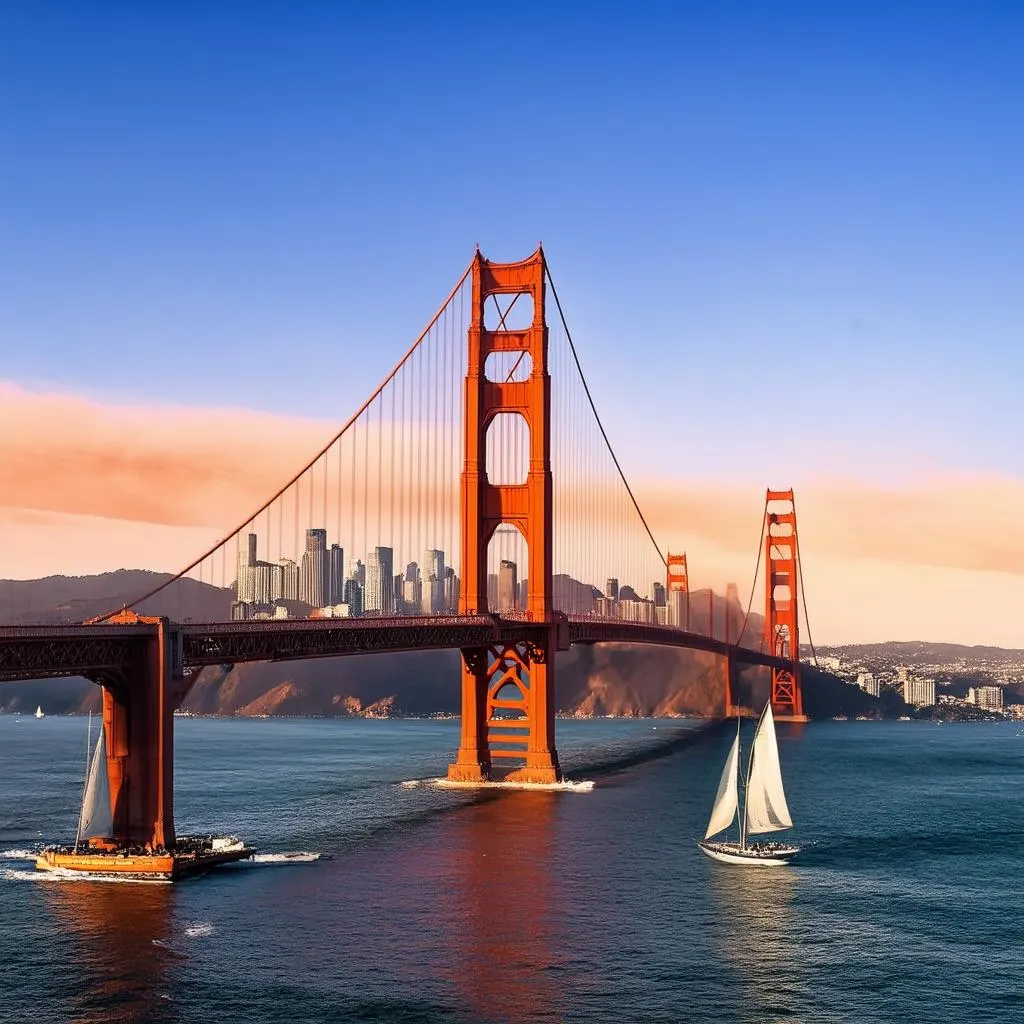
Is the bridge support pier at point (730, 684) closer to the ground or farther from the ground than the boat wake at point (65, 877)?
farther from the ground

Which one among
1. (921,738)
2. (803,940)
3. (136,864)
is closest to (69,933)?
(136,864)

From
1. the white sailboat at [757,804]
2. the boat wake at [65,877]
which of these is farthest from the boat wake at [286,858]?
the white sailboat at [757,804]

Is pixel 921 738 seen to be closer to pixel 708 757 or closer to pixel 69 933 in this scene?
pixel 708 757

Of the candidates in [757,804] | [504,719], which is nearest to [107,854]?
[757,804]

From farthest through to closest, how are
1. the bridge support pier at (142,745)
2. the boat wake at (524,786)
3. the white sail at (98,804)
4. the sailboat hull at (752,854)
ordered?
1. the boat wake at (524,786)
2. the sailboat hull at (752,854)
3. the bridge support pier at (142,745)
4. the white sail at (98,804)

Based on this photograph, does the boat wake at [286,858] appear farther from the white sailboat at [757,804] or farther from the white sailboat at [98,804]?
the white sailboat at [757,804]

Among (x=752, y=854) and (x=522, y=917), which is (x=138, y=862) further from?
(x=752, y=854)

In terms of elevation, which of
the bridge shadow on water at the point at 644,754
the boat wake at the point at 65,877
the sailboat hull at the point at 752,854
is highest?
the bridge shadow on water at the point at 644,754
